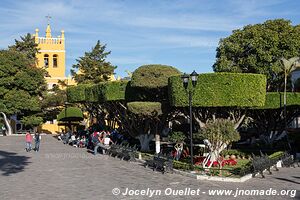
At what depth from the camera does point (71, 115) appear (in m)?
51.0

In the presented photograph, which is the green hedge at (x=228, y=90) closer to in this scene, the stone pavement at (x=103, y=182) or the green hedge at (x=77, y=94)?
the stone pavement at (x=103, y=182)

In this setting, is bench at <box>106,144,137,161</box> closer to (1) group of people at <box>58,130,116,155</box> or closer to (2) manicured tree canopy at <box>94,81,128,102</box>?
(1) group of people at <box>58,130,116,155</box>

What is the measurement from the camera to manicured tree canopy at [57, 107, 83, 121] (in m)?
50.4

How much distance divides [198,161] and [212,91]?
142 inches

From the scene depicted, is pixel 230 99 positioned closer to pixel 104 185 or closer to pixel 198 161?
pixel 198 161

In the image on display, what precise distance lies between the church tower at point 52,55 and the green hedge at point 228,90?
48778 mm

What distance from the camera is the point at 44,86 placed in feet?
192

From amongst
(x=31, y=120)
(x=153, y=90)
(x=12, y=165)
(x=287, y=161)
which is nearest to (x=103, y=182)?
(x=12, y=165)

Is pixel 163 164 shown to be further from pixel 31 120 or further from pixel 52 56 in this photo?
pixel 52 56

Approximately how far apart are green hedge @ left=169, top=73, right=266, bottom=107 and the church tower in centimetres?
4878

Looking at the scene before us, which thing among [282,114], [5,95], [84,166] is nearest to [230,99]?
[84,166]

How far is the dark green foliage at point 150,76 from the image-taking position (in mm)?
26984

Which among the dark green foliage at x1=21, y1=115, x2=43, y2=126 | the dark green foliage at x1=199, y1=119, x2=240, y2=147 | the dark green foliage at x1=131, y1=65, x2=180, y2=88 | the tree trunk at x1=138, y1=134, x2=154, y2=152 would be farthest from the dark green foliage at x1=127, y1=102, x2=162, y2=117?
the dark green foliage at x1=21, y1=115, x2=43, y2=126

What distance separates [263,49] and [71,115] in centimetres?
2315
